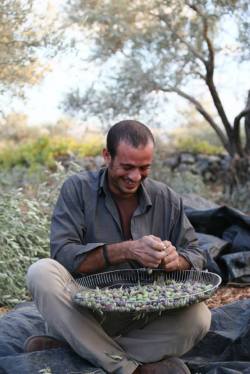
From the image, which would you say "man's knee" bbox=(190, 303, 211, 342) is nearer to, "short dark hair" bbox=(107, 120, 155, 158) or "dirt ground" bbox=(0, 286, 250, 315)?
"short dark hair" bbox=(107, 120, 155, 158)

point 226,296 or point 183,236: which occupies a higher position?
point 183,236

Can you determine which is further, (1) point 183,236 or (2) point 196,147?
(2) point 196,147

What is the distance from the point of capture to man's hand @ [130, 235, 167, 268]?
309cm

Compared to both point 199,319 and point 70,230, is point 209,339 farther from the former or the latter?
point 70,230

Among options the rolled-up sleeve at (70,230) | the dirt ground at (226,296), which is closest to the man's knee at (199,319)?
the rolled-up sleeve at (70,230)

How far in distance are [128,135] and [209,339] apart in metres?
1.14

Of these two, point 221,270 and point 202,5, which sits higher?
point 202,5

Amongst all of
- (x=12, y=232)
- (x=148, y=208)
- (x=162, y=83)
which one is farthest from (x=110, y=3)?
(x=148, y=208)

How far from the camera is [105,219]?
3.44 metres

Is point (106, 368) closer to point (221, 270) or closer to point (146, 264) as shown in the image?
point (146, 264)

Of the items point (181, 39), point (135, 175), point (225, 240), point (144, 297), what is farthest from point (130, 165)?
point (181, 39)

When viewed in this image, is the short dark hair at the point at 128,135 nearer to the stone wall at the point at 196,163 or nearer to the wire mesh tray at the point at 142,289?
the wire mesh tray at the point at 142,289

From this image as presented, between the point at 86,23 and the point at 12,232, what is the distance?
4.99 m

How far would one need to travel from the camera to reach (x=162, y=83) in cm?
991
